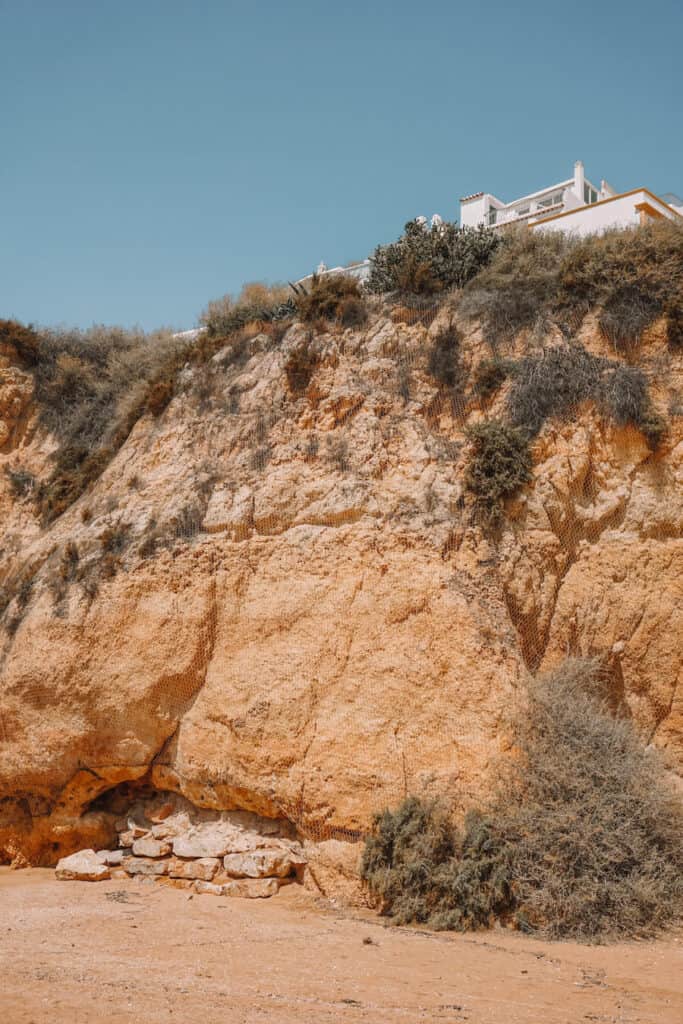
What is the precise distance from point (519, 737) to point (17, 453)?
11.3 meters

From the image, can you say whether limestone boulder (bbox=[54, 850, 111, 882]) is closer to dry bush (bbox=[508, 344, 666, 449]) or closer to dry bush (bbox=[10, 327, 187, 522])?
dry bush (bbox=[10, 327, 187, 522])

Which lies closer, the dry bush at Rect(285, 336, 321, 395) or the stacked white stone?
the stacked white stone

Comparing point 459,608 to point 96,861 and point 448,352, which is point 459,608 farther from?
point 96,861

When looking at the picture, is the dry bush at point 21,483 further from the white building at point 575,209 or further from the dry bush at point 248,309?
the white building at point 575,209

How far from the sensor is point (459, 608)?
30.4 feet

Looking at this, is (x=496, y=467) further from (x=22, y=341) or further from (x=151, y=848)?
(x=22, y=341)

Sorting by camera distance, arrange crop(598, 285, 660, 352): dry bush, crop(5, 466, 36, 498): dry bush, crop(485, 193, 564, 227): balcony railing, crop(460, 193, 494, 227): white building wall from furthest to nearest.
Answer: crop(460, 193, 494, 227): white building wall
crop(485, 193, 564, 227): balcony railing
crop(5, 466, 36, 498): dry bush
crop(598, 285, 660, 352): dry bush

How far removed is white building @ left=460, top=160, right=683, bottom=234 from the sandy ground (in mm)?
9870

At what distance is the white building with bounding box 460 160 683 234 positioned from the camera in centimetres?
1545

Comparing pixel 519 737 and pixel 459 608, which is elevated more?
pixel 459 608

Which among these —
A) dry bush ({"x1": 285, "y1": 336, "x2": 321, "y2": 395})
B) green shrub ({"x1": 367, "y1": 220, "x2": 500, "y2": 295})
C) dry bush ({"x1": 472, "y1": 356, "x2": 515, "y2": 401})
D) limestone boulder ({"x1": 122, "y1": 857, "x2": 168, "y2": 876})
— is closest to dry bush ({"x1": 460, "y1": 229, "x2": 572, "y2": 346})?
green shrub ({"x1": 367, "y1": 220, "x2": 500, "y2": 295})

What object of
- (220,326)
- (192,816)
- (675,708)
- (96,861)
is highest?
(220,326)

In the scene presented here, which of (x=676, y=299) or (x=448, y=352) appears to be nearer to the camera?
(x=676, y=299)

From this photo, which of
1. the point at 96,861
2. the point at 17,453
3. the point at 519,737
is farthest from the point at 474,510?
the point at 17,453
